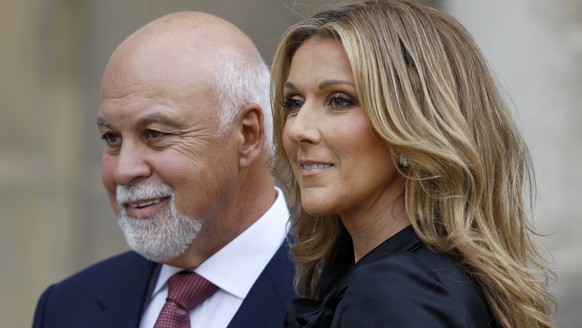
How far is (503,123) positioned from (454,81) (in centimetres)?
16

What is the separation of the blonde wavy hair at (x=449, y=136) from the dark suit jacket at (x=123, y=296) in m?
1.03

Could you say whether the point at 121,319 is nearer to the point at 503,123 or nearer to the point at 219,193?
the point at 219,193

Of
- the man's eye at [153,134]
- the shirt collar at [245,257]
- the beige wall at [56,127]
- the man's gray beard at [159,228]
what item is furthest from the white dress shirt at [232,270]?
Result: the beige wall at [56,127]

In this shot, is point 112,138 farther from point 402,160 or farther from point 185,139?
point 402,160

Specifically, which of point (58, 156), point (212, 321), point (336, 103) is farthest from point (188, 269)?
point (58, 156)

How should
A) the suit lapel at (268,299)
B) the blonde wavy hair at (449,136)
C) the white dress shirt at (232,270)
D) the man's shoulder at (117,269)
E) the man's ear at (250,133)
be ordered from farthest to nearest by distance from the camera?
the man's shoulder at (117,269) → the man's ear at (250,133) → the white dress shirt at (232,270) → the suit lapel at (268,299) → the blonde wavy hair at (449,136)

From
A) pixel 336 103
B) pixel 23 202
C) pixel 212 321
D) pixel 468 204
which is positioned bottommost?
pixel 23 202

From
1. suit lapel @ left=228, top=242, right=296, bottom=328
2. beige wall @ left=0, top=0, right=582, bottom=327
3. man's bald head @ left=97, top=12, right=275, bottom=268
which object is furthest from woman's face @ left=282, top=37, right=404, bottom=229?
beige wall @ left=0, top=0, right=582, bottom=327

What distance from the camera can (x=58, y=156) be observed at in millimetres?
5789

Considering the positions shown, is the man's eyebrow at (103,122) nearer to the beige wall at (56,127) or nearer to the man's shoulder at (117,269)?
the man's shoulder at (117,269)

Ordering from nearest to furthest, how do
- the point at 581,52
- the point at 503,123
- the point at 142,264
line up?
1. the point at 503,123
2. the point at 142,264
3. the point at 581,52

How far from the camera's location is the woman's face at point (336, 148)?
7.49 feet

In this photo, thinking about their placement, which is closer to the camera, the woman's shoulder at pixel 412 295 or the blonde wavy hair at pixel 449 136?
the woman's shoulder at pixel 412 295

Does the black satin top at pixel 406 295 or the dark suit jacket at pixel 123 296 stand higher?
the black satin top at pixel 406 295
